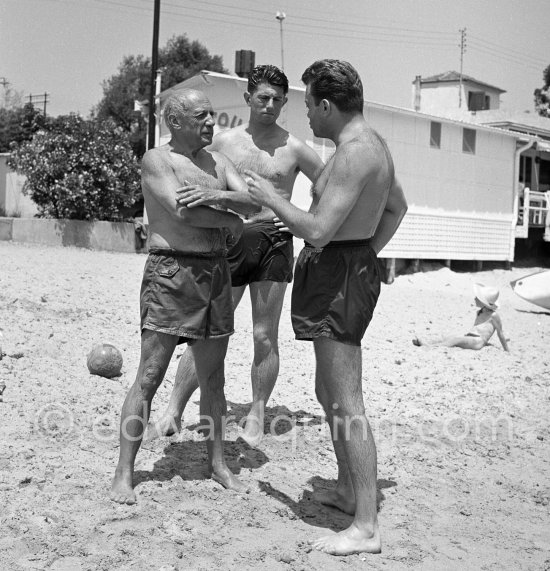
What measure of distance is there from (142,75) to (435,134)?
28605mm

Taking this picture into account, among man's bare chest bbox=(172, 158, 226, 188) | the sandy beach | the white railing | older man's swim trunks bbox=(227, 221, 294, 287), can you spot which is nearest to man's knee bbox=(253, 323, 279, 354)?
older man's swim trunks bbox=(227, 221, 294, 287)

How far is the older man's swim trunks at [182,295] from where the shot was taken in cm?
417

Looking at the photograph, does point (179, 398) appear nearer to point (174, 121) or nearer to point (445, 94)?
point (174, 121)

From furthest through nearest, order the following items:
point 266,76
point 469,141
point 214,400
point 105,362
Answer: point 469,141, point 105,362, point 266,76, point 214,400

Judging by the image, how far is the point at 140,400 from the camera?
13.7 ft

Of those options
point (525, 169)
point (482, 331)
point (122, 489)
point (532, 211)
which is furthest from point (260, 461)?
point (525, 169)

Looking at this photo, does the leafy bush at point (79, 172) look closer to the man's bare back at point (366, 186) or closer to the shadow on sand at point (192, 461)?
the shadow on sand at point (192, 461)

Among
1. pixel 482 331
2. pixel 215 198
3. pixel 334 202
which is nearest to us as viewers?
pixel 334 202

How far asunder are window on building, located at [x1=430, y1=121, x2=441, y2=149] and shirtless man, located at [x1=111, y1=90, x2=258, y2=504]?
15757 mm

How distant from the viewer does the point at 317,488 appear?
15.6 feet

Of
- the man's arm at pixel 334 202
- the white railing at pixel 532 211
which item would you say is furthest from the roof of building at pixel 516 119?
the man's arm at pixel 334 202

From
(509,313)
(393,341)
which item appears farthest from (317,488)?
(509,313)

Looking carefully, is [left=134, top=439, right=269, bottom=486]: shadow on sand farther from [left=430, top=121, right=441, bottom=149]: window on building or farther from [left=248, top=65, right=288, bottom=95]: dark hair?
[left=430, top=121, right=441, bottom=149]: window on building

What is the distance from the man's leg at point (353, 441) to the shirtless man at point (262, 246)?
5.00 ft
